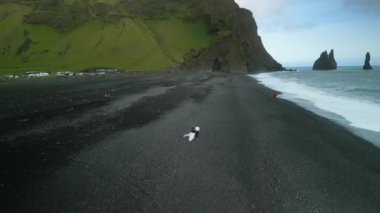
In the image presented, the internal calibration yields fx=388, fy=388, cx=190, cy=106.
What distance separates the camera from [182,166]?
20156 mm

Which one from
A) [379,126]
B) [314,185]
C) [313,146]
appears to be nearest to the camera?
[314,185]

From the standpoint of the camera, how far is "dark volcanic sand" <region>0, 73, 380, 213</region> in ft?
50.4

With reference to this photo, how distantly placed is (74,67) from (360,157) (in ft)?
574

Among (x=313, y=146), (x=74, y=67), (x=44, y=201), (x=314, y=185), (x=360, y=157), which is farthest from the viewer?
(x=74, y=67)

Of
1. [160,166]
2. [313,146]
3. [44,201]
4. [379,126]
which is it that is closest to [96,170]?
[160,166]

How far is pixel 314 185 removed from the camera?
699 inches

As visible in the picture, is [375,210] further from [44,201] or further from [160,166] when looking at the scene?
[44,201]

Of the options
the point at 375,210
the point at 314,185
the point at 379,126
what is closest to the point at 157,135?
the point at 314,185

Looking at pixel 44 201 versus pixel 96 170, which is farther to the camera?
pixel 96 170

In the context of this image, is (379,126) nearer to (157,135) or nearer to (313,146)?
(313,146)

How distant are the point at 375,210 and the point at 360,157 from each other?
7966mm

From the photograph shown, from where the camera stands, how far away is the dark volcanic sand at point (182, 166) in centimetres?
1536

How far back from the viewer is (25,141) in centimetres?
2559

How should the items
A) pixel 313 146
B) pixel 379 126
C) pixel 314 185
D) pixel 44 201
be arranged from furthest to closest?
pixel 379 126, pixel 313 146, pixel 314 185, pixel 44 201
